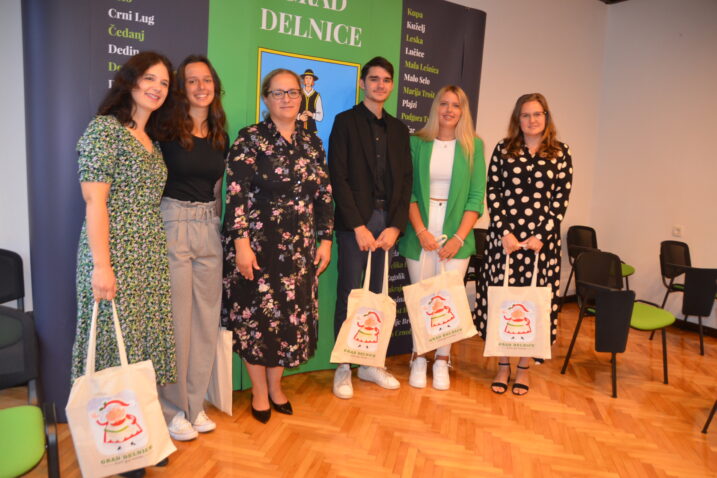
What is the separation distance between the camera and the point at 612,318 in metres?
3.36

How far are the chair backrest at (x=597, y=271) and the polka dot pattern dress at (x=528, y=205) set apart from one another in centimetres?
47

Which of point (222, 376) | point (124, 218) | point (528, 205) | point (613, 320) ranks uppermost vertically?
point (528, 205)

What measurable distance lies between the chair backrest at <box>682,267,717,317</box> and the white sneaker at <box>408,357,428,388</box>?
2.38 m

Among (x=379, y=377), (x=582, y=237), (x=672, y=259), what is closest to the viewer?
(x=379, y=377)

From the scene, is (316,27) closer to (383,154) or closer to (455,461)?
(383,154)

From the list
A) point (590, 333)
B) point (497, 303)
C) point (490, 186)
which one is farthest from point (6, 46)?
point (590, 333)

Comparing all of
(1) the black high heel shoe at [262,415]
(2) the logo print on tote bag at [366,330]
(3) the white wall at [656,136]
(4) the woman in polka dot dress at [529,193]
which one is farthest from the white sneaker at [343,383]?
(3) the white wall at [656,136]

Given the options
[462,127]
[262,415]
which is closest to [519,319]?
[462,127]

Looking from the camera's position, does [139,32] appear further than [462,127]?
No

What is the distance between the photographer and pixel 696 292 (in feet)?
13.9

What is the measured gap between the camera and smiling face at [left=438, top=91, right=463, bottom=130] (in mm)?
3083

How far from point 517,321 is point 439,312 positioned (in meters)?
0.46

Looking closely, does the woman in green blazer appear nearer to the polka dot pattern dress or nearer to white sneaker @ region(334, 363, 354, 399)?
the polka dot pattern dress

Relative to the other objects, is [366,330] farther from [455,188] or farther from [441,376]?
[455,188]
